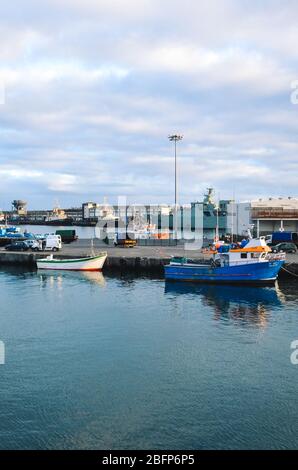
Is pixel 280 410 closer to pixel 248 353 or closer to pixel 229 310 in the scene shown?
pixel 248 353

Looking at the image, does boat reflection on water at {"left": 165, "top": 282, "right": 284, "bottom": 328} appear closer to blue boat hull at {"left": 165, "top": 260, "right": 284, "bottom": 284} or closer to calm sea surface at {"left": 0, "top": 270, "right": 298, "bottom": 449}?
calm sea surface at {"left": 0, "top": 270, "right": 298, "bottom": 449}

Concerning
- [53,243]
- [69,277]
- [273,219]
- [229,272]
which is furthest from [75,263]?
[273,219]

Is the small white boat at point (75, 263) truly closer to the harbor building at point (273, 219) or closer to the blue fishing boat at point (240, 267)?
the blue fishing boat at point (240, 267)

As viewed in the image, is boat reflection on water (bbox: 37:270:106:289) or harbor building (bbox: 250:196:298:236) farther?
harbor building (bbox: 250:196:298:236)

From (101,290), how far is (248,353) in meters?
22.3

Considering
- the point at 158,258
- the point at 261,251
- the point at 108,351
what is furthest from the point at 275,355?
the point at 158,258

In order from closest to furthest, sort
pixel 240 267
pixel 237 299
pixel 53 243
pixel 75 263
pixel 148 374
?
pixel 148 374, pixel 237 299, pixel 240 267, pixel 75 263, pixel 53 243

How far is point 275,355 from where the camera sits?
23.7 metres

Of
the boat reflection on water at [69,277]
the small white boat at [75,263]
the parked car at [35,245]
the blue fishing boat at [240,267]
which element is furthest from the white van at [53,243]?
the blue fishing boat at [240,267]

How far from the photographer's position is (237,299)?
39.5 m

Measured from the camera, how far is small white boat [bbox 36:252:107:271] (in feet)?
180

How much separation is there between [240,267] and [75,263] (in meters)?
21.1

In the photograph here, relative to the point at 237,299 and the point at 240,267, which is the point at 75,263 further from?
the point at 237,299

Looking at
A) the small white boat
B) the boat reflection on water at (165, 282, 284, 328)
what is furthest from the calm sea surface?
the small white boat
